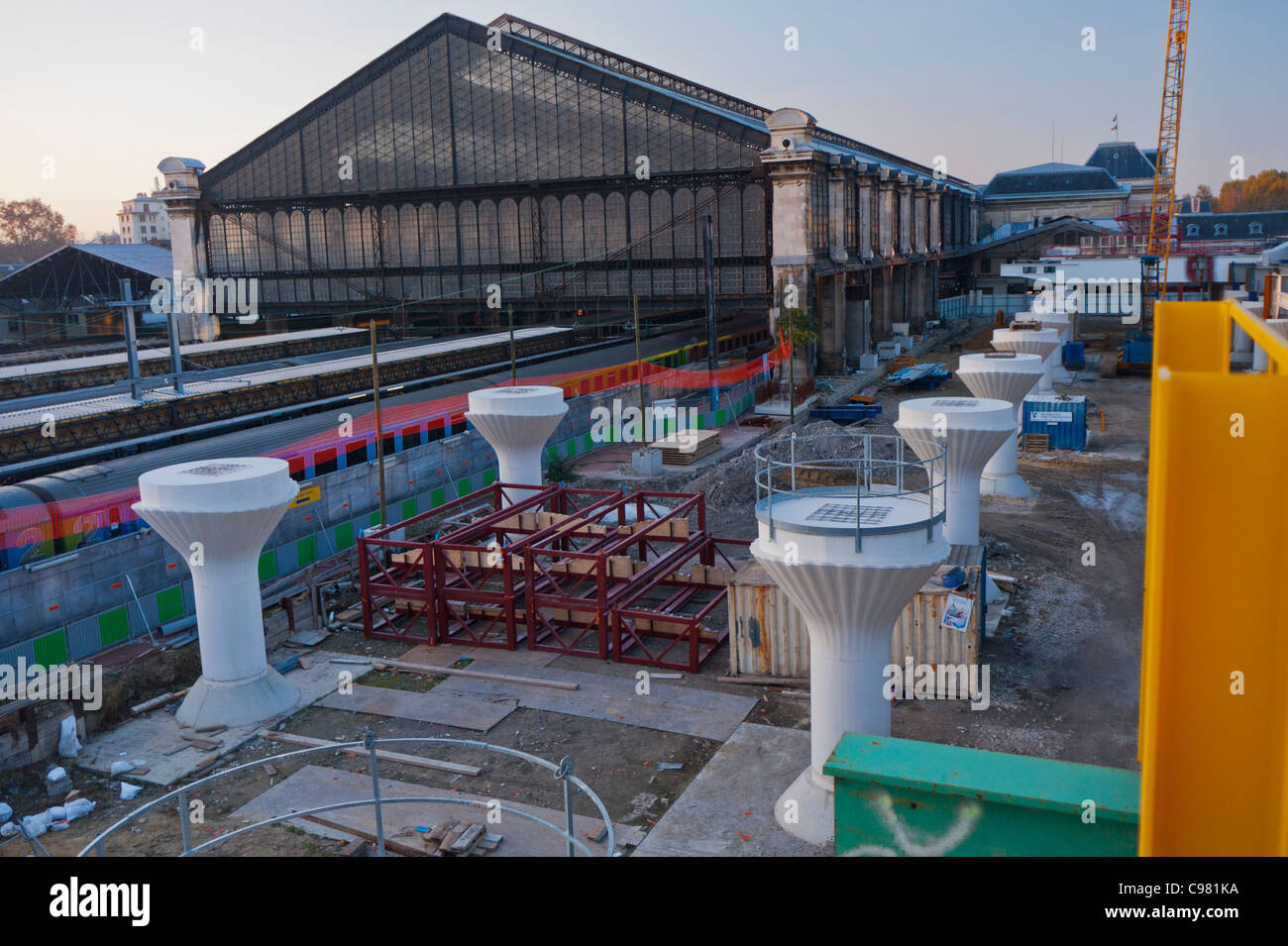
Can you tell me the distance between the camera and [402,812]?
15.4 m

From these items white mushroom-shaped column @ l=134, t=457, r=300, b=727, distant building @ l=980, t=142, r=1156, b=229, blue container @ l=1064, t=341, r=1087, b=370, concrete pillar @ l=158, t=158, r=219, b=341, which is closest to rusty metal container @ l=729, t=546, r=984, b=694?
white mushroom-shaped column @ l=134, t=457, r=300, b=727

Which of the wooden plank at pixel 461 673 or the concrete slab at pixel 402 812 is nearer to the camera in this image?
the concrete slab at pixel 402 812

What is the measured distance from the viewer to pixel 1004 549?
27.2 m

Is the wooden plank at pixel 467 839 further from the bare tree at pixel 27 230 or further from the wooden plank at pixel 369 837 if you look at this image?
the bare tree at pixel 27 230

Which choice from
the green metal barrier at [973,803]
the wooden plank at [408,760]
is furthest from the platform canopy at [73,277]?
the green metal barrier at [973,803]

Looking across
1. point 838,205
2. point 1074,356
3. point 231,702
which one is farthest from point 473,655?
point 1074,356

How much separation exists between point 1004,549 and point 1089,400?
27.5m

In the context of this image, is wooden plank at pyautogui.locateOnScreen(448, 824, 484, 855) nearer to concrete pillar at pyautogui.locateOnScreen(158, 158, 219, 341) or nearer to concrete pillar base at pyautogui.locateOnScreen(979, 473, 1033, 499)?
concrete pillar base at pyautogui.locateOnScreen(979, 473, 1033, 499)

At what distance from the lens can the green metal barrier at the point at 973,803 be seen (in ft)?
28.5

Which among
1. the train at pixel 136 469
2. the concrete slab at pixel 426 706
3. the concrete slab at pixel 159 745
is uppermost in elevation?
the train at pixel 136 469

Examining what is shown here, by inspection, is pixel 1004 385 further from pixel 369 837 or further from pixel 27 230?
pixel 27 230

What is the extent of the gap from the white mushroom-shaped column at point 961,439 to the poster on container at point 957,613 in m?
4.78

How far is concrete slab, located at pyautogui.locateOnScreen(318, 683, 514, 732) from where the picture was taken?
18.7 metres

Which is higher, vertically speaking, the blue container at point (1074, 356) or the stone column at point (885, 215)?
the stone column at point (885, 215)
